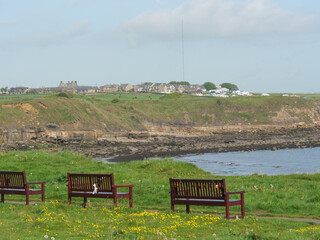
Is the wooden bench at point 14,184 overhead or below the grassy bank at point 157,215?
overhead

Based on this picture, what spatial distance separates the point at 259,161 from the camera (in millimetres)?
60562

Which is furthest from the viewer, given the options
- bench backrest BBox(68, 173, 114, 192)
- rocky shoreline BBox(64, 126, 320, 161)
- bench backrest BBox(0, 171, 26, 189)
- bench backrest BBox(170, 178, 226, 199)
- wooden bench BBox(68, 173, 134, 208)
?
rocky shoreline BBox(64, 126, 320, 161)

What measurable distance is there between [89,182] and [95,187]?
0.59m

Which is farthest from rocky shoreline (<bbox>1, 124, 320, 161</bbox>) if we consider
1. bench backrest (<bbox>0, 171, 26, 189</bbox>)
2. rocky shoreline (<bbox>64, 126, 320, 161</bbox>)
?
bench backrest (<bbox>0, 171, 26, 189</bbox>)

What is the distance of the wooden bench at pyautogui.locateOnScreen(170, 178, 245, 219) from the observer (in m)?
12.7

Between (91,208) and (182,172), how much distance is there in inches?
487

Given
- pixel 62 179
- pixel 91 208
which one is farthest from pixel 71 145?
pixel 91 208

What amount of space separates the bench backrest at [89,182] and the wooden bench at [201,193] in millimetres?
1989

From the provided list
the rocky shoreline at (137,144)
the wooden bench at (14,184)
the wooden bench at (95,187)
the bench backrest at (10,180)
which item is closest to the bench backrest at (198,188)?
the wooden bench at (95,187)

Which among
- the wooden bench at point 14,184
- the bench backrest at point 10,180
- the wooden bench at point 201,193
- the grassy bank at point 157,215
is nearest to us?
the grassy bank at point 157,215

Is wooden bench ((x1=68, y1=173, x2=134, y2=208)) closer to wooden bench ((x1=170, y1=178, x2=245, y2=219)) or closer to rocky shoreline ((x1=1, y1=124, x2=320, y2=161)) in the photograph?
wooden bench ((x1=170, y1=178, x2=245, y2=219))

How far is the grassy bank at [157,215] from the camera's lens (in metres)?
10.4

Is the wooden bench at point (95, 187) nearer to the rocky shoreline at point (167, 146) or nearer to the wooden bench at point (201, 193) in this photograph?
the wooden bench at point (201, 193)

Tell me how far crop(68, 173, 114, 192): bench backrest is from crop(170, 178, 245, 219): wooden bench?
199 centimetres
